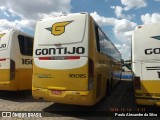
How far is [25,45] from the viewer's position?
37.2 feet

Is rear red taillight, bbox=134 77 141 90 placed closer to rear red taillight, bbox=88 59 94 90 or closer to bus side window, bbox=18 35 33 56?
rear red taillight, bbox=88 59 94 90

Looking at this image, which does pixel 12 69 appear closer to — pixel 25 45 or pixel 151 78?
pixel 25 45

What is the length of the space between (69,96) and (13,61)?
4.13m

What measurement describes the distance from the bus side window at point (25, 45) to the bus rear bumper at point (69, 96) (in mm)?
3677

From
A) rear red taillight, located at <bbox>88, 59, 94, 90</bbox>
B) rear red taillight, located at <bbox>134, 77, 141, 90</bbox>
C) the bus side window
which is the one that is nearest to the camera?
rear red taillight, located at <bbox>88, 59, 94, 90</bbox>

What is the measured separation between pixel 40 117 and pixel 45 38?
2.69 meters

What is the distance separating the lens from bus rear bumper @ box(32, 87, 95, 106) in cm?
721

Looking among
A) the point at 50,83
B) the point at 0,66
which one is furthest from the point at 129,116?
the point at 0,66

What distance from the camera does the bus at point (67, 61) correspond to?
733 centimetres

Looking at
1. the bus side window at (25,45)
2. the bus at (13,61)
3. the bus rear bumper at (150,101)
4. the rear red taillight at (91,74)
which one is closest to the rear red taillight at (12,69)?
the bus at (13,61)

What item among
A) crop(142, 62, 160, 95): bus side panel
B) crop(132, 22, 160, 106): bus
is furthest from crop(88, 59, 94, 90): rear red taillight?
crop(142, 62, 160, 95): bus side panel

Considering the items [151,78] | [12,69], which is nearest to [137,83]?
[151,78]

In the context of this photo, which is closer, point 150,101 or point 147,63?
point 150,101

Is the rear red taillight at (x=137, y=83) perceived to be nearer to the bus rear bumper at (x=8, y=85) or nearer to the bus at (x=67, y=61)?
the bus at (x=67, y=61)
